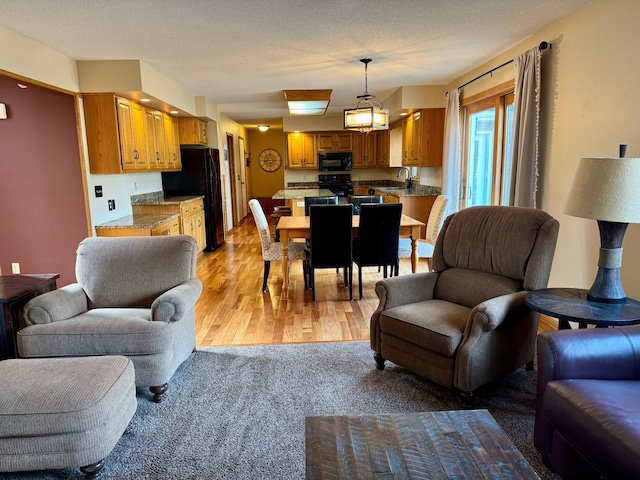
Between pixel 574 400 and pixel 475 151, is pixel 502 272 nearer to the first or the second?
pixel 574 400

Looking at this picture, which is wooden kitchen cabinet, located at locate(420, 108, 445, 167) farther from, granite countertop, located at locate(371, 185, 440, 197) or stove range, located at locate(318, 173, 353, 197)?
stove range, located at locate(318, 173, 353, 197)

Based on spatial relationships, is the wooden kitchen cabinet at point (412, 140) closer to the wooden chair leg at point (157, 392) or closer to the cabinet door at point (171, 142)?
the cabinet door at point (171, 142)

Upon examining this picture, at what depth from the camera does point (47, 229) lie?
437cm

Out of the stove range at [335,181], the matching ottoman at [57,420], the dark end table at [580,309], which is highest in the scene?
the stove range at [335,181]

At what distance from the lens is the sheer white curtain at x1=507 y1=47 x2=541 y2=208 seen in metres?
3.55

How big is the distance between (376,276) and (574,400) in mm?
3549

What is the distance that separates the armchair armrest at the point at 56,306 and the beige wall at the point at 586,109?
11.7ft

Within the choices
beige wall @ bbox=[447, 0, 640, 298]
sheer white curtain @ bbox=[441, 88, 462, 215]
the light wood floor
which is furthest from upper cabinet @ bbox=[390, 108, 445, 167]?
beige wall @ bbox=[447, 0, 640, 298]

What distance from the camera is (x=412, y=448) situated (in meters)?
1.42

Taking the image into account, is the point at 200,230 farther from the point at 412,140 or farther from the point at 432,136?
the point at 432,136

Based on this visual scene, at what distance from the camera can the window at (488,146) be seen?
14.5 ft

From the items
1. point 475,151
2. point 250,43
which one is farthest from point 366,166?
point 250,43

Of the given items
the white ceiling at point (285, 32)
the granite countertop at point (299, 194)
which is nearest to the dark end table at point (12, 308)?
the white ceiling at point (285, 32)

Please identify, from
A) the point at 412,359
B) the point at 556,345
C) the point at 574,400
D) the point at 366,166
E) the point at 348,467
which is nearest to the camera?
the point at 348,467
